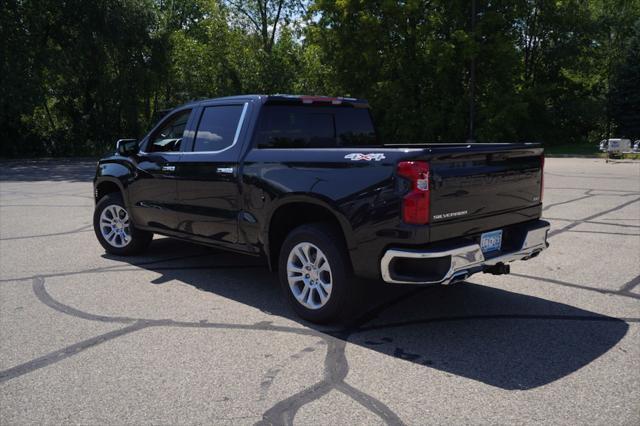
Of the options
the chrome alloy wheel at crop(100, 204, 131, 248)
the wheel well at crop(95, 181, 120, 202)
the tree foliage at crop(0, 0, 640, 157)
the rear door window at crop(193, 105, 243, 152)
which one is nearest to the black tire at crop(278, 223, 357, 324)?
the rear door window at crop(193, 105, 243, 152)

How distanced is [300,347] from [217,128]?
2.44 metres

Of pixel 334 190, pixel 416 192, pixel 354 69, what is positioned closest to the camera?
pixel 416 192

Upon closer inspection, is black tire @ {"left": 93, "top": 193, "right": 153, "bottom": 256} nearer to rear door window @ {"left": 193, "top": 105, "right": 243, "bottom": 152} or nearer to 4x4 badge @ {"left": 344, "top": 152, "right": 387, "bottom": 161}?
rear door window @ {"left": 193, "top": 105, "right": 243, "bottom": 152}

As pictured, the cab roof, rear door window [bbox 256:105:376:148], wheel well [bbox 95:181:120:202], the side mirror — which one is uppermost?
the cab roof

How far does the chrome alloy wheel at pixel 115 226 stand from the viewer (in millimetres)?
6754

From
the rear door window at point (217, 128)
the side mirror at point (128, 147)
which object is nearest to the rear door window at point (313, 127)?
the rear door window at point (217, 128)

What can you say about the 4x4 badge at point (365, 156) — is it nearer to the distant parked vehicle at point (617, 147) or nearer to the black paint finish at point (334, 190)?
the black paint finish at point (334, 190)

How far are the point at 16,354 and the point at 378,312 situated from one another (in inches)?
109

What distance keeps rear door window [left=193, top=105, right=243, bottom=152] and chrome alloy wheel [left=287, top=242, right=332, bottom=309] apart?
137 centimetres

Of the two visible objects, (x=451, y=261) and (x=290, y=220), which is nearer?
(x=451, y=261)

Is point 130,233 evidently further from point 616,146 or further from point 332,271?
point 616,146

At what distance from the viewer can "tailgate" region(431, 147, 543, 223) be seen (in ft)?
12.6

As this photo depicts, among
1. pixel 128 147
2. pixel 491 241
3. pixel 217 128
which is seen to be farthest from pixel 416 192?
pixel 128 147

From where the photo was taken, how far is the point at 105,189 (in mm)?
7152
